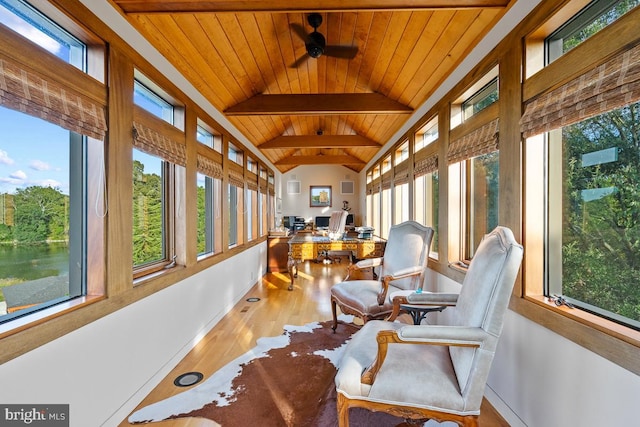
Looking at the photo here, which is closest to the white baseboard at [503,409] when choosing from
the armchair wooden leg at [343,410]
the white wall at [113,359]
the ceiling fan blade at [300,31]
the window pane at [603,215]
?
the window pane at [603,215]

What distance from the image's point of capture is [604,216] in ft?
4.21

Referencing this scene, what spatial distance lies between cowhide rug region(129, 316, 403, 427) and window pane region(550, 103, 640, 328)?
1.20 meters

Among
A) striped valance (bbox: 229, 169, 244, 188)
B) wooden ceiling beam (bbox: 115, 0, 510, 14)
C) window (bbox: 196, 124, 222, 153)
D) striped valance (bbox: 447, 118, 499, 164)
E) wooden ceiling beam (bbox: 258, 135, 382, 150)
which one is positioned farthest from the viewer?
wooden ceiling beam (bbox: 258, 135, 382, 150)

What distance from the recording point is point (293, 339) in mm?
2740

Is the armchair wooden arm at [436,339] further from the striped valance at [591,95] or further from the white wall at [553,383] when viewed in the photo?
the striped valance at [591,95]

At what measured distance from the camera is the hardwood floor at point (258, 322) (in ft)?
6.18

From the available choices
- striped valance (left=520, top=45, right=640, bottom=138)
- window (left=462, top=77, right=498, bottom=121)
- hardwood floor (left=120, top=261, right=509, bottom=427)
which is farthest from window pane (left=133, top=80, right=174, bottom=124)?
window (left=462, top=77, right=498, bottom=121)

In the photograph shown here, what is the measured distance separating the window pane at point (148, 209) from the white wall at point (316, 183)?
6773mm

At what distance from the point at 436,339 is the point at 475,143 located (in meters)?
1.51

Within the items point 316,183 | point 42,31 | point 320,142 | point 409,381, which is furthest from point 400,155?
point 316,183

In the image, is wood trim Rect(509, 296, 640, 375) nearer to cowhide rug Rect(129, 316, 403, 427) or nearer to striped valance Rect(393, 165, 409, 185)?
cowhide rug Rect(129, 316, 403, 427)

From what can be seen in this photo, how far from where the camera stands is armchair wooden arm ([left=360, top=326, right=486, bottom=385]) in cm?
120

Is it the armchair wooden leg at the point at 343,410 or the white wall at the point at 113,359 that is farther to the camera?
the armchair wooden leg at the point at 343,410

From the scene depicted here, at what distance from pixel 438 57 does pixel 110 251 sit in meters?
2.86
